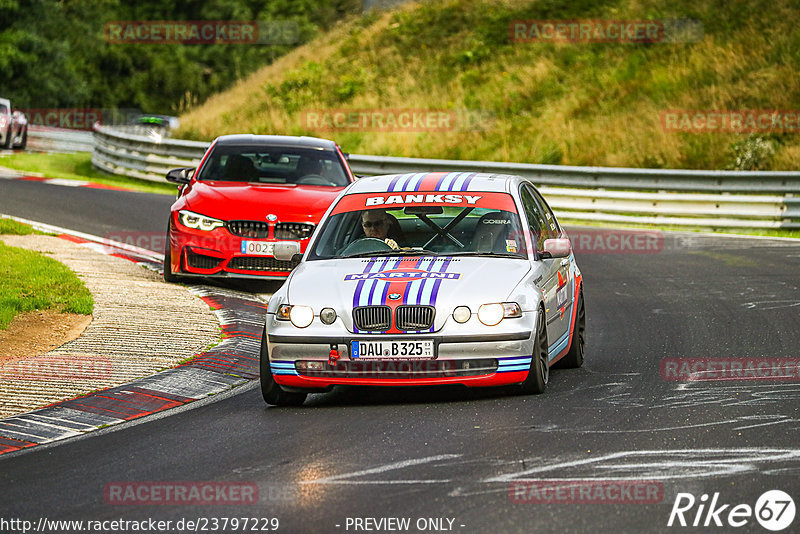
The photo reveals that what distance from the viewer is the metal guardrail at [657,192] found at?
21703 millimetres

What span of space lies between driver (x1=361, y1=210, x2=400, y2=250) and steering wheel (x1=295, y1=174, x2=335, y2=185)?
5.47 metres

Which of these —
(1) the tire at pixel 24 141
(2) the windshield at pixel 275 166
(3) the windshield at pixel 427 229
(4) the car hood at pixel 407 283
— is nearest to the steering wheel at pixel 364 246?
(3) the windshield at pixel 427 229

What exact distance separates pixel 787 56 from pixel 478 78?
30.4 ft

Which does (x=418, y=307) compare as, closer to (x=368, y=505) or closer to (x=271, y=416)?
(x=271, y=416)

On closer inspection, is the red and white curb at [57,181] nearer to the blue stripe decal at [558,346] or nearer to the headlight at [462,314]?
the blue stripe decal at [558,346]

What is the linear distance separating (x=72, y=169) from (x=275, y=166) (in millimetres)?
18567

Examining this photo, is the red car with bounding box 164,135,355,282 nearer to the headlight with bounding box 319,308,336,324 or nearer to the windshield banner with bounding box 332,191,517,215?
the windshield banner with bounding box 332,191,517,215

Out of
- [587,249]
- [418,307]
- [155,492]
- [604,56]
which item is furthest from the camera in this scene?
[604,56]

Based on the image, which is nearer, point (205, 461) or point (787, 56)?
point (205, 461)

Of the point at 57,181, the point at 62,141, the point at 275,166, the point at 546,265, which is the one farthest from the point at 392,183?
the point at 62,141

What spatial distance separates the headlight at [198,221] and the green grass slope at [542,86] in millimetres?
14880

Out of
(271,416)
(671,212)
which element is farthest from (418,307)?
(671,212)

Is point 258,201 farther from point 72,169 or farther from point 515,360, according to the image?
point 72,169

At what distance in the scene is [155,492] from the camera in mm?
6180
